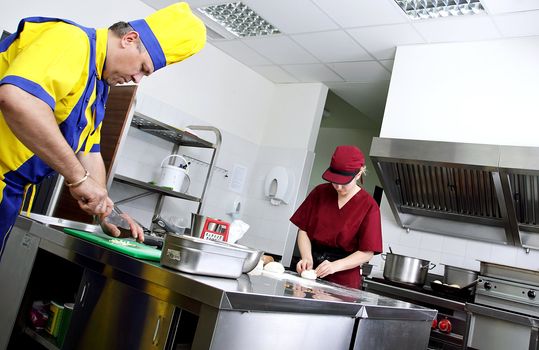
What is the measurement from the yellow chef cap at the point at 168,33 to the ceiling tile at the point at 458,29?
2.40 m

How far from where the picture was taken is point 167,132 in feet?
13.4

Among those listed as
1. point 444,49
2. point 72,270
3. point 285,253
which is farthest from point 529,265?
point 72,270

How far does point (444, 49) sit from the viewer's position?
3.69 m

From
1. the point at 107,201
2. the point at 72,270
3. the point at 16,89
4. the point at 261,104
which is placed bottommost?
the point at 72,270

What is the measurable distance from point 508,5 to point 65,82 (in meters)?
2.79

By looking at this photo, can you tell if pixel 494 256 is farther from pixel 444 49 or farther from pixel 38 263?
pixel 38 263

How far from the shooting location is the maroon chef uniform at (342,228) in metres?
2.37

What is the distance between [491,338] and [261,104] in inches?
132

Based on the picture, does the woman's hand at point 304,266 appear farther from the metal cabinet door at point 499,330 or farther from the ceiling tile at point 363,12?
the ceiling tile at point 363,12

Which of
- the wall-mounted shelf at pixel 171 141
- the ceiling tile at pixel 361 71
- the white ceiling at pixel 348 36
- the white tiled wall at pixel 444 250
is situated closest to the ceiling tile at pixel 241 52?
the white ceiling at pixel 348 36

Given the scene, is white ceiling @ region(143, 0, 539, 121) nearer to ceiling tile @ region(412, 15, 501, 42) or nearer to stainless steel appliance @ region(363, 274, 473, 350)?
ceiling tile @ region(412, 15, 501, 42)

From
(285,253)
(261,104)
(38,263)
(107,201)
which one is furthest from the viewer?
(261,104)

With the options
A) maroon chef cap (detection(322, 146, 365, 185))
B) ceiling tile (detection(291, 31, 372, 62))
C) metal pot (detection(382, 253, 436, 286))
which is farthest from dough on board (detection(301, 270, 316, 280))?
ceiling tile (detection(291, 31, 372, 62))

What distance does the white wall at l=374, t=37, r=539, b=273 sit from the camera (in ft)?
10.8
